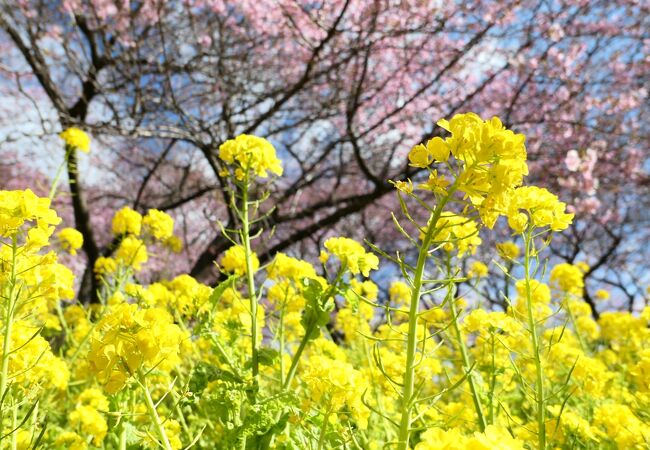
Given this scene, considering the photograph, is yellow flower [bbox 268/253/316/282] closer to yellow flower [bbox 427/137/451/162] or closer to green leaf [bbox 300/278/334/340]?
green leaf [bbox 300/278/334/340]

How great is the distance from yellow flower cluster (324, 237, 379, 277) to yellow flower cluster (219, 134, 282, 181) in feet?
1.23

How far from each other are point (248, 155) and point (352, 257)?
58cm

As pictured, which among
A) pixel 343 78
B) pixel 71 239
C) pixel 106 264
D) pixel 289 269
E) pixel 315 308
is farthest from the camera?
pixel 343 78

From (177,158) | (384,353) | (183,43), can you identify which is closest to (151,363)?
(384,353)

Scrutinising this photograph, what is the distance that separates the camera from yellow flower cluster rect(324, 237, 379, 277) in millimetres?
1986

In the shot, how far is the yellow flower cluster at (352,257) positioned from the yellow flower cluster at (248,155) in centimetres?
38

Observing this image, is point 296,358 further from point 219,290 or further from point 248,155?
point 248,155

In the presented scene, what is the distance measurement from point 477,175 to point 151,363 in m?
0.87

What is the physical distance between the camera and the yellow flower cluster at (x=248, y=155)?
208 cm

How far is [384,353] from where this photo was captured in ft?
8.56

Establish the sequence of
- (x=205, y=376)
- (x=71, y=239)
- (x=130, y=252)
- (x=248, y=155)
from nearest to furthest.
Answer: (x=205, y=376)
(x=248, y=155)
(x=71, y=239)
(x=130, y=252)

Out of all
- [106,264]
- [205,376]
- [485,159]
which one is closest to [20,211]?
[205,376]

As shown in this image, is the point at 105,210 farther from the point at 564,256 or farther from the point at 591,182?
the point at 564,256

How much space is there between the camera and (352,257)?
1995 mm
